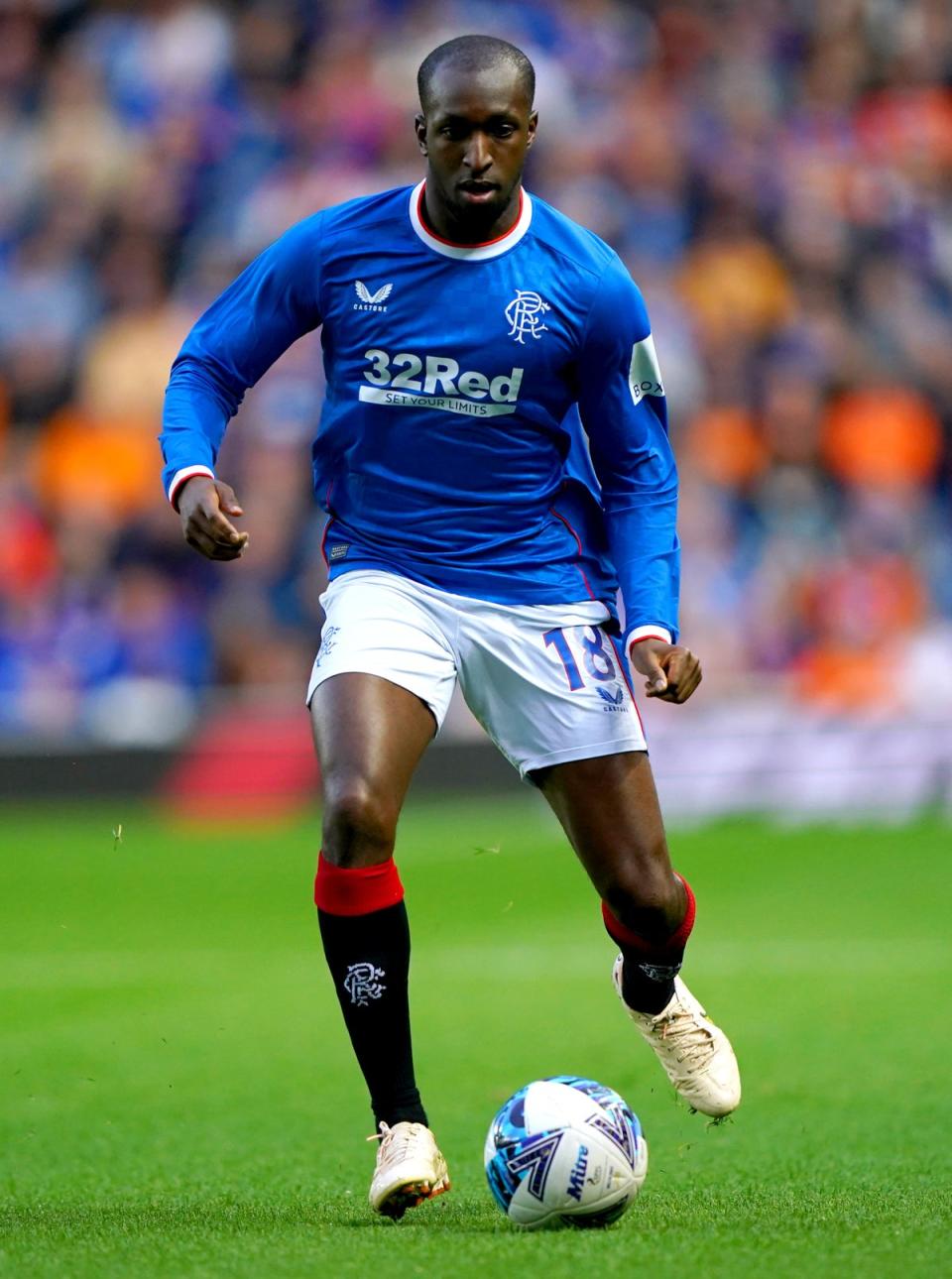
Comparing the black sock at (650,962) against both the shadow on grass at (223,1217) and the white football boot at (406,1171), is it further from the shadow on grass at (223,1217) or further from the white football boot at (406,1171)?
the white football boot at (406,1171)

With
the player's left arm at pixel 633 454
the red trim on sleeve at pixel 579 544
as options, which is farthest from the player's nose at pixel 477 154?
the red trim on sleeve at pixel 579 544

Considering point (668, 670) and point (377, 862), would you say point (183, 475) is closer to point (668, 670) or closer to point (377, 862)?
point (377, 862)

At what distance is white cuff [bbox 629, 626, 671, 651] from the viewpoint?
500 centimetres

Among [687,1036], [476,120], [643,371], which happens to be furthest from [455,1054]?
[476,120]

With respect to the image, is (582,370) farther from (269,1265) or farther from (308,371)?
(308,371)

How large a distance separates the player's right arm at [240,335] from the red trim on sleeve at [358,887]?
1004mm

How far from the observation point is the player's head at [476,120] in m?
4.81

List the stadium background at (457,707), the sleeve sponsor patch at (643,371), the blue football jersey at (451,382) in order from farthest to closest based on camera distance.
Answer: the stadium background at (457,707), the sleeve sponsor patch at (643,371), the blue football jersey at (451,382)

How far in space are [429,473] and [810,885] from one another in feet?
21.7

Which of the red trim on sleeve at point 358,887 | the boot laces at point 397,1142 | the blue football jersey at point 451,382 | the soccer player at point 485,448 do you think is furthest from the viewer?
the blue football jersey at point 451,382

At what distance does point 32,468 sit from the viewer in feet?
49.9

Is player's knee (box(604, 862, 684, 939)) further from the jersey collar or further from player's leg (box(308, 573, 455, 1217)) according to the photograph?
the jersey collar

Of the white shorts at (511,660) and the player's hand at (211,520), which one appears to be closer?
the player's hand at (211,520)

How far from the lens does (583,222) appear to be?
50.1 feet
